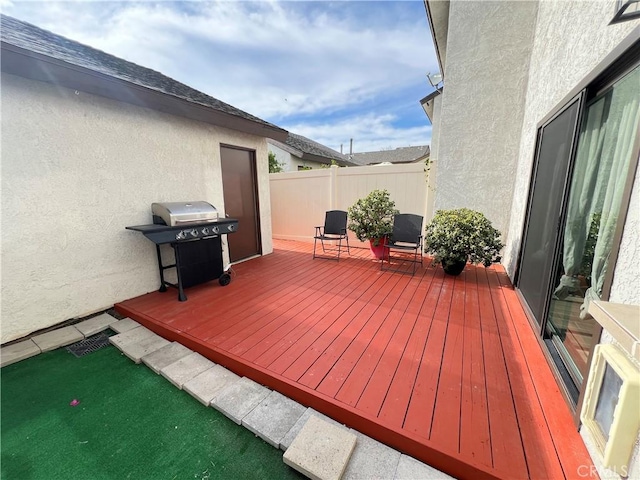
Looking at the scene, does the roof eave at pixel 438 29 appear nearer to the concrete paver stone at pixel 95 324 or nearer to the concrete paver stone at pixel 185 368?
the concrete paver stone at pixel 185 368

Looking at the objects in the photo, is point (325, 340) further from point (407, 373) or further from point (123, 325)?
point (123, 325)

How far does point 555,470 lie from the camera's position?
1266mm

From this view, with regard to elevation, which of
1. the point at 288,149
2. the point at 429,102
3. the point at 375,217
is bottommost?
the point at 375,217

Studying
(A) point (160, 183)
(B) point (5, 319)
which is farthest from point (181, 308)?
(A) point (160, 183)

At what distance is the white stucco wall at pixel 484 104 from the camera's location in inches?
163

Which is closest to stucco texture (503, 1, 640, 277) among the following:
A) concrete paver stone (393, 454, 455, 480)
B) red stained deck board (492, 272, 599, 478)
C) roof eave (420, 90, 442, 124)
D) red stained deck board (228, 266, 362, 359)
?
red stained deck board (492, 272, 599, 478)

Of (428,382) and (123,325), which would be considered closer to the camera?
(428,382)

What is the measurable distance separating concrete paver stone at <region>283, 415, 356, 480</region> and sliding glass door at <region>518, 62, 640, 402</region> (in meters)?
1.47

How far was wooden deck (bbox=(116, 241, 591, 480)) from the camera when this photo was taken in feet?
4.64

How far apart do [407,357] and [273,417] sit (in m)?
1.14

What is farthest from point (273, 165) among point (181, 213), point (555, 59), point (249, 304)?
point (555, 59)

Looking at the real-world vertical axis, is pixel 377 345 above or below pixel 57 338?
above

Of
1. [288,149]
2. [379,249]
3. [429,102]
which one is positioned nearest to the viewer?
[379,249]

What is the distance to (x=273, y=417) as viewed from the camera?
1707 mm
